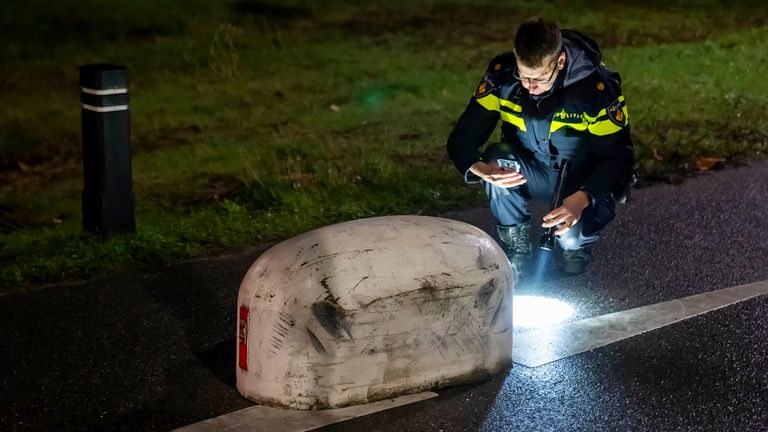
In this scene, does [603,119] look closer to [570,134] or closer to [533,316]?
[570,134]

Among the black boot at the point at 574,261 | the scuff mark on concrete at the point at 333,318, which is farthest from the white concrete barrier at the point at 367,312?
the black boot at the point at 574,261

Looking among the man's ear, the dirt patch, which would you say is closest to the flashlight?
the man's ear

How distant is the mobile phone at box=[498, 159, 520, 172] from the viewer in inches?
232

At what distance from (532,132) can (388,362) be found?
190 cm

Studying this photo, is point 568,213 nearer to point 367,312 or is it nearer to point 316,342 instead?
point 367,312

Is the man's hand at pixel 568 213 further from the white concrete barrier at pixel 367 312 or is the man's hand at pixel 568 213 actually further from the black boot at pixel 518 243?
the white concrete barrier at pixel 367 312

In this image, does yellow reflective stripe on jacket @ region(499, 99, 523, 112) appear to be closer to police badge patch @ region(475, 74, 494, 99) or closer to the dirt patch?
police badge patch @ region(475, 74, 494, 99)

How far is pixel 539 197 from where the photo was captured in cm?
621

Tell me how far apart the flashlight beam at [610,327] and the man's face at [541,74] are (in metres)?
1.13

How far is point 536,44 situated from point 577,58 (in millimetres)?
382

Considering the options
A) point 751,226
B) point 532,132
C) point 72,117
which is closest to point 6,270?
point 532,132

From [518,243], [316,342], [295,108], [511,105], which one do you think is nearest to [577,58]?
[511,105]

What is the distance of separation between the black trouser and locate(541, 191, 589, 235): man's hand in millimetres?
297

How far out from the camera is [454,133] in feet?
19.9
